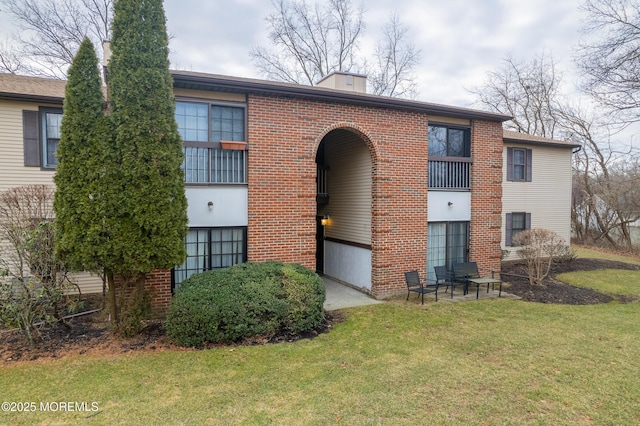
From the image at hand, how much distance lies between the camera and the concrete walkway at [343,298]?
8.72m

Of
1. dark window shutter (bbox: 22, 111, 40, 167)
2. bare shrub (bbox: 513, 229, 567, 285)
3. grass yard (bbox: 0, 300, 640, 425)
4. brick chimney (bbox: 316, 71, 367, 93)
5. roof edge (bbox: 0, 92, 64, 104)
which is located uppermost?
brick chimney (bbox: 316, 71, 367, 93)

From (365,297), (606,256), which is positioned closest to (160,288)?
(365,297)

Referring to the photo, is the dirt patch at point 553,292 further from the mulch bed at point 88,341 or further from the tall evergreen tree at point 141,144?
the tall evergreen tree at point 141,144

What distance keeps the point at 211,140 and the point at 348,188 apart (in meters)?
4.44

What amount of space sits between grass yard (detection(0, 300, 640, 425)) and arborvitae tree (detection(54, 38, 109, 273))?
70.3 inches

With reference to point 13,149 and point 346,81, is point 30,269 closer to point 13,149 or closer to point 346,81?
point 13,149

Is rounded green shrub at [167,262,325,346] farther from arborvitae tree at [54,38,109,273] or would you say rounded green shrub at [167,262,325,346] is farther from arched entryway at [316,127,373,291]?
arched entryway at [316,127,373,291]

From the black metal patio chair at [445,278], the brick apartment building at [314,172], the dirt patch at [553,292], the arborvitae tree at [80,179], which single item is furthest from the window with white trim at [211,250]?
the dirt patch at [553,292]

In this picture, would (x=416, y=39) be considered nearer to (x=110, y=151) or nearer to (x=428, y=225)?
(x=428, y=225)

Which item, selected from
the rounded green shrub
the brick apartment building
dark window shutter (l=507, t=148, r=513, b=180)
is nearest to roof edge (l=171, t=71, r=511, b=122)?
the brick apartment building

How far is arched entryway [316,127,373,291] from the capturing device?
389 inches

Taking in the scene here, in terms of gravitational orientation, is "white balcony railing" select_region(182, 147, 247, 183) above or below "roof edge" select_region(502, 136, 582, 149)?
below

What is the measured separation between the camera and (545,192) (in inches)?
620

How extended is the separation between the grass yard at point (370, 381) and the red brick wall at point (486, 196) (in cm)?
400
